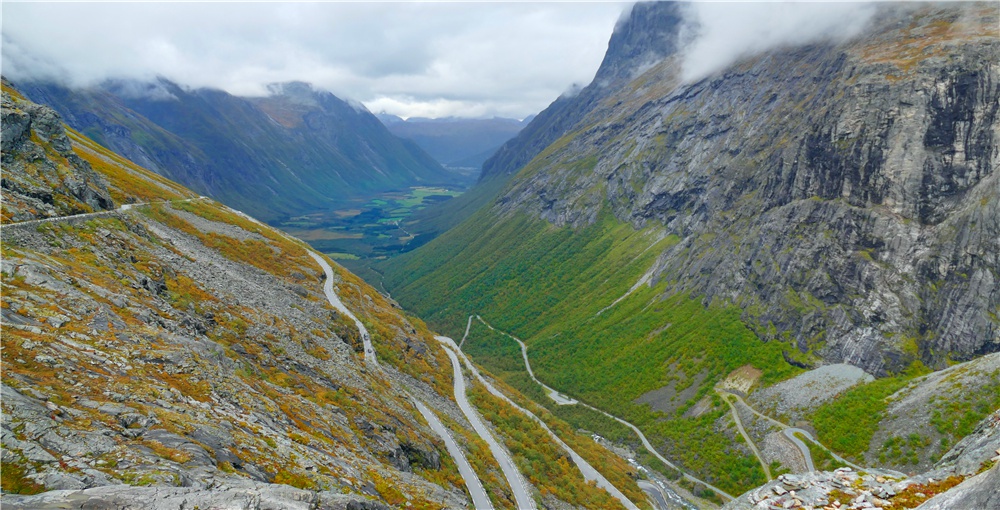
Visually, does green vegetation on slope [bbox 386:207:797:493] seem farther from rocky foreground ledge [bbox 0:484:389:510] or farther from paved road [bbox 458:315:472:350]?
rocky foreground ledge [bbox 0:484:389:510]

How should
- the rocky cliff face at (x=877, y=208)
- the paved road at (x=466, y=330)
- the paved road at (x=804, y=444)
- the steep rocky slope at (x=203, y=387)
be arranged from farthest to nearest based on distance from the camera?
the paved road at (x=466, y=330)
the rocky cliff face at (x=877, y=208)
the paved road at (x=804, y=444)
the steep rocky slope at (x=203, y=387)

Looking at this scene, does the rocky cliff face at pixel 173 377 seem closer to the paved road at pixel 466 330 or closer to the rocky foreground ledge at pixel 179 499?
the rocky foreground ledge at pixel 179 499

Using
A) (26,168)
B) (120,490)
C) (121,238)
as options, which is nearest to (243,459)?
(120,490)

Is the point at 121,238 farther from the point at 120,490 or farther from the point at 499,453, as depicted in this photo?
the point at 499,453

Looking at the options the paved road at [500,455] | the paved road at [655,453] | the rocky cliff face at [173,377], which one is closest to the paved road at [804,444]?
the paved road at [655,453]

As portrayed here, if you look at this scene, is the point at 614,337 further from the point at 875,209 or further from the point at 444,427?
the point at 444,427

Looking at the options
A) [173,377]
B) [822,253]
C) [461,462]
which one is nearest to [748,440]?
[822,253]
